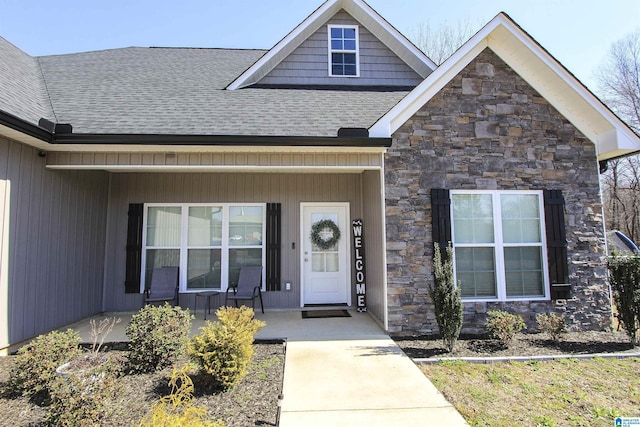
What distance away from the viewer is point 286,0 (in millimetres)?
7590

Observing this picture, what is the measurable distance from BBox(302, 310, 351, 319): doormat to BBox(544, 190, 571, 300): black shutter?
3.25 metres

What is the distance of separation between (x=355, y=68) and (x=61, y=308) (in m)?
6.97

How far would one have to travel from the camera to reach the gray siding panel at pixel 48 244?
4.29m

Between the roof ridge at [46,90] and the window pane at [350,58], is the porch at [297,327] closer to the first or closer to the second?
the roof ridge at [46,90]

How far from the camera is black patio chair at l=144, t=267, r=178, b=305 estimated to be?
19.8 feet

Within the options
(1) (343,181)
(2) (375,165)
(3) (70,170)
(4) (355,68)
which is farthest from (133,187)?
(4) (355,68)

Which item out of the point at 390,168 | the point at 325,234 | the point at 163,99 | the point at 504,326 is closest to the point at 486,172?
the point at 390,168

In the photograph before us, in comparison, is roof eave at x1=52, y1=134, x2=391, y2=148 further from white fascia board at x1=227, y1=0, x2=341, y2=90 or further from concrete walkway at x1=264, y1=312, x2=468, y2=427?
concrete walkway at x1=264, y1=312, x2=468, y2=427

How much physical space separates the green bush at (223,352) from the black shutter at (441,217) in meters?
3.03

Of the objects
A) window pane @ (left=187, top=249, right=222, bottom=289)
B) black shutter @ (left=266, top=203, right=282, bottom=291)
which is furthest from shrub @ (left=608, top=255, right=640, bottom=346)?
window pane @ (left=187, top=249, right=222, bottom=289)

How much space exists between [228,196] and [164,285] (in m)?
1.99

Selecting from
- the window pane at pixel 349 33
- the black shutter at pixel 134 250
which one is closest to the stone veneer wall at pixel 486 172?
the window pane at pixel 349 33

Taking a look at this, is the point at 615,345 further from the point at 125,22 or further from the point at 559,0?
the point at 125,22

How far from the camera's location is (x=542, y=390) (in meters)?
3.25
